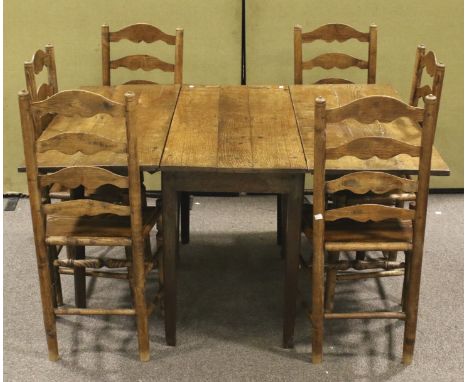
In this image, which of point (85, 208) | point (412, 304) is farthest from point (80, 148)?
point (412, 304)

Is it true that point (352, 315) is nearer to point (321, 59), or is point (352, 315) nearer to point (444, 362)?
point (444, 362)

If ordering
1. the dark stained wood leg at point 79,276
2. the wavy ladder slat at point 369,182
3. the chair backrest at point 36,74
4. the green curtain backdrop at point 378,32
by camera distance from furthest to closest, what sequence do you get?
1. the green curtain backdrop at point 378,32
2. the dark stained wood leg at point 79,276
3. the chair backrest at point 36,74
4. the wavy ladder slat at point 369,182

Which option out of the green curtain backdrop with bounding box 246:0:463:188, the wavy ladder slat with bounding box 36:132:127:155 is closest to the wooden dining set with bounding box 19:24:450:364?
the wavy ladder slat with bounding box 36:132:127:155

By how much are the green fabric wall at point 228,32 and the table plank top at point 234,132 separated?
651 millimetres

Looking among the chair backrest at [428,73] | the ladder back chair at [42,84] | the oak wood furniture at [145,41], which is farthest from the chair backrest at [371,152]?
the oak wood furniture at [145,41]

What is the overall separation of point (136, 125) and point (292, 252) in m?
0.75

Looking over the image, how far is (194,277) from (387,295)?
35.1 inches

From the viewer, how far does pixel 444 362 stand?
2662mm

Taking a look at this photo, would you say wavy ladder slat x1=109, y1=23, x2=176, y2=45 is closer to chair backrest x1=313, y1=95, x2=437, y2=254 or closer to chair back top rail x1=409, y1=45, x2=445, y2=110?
Result: chair back top rail x1=409, y1=45, x2=445, y2=110

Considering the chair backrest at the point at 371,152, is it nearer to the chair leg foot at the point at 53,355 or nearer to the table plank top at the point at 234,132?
the table plank top at the point at 234,132

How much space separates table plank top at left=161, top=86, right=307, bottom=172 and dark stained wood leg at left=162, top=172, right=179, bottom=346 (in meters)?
0.11

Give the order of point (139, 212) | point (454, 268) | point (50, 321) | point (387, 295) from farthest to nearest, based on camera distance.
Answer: point (454, 268) < point (387, 295) < point (50, 321) < point (139, 212)

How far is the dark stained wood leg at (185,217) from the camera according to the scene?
3.45 metres

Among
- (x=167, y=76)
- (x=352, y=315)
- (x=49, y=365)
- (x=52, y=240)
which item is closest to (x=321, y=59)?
(x=167, y=76)
